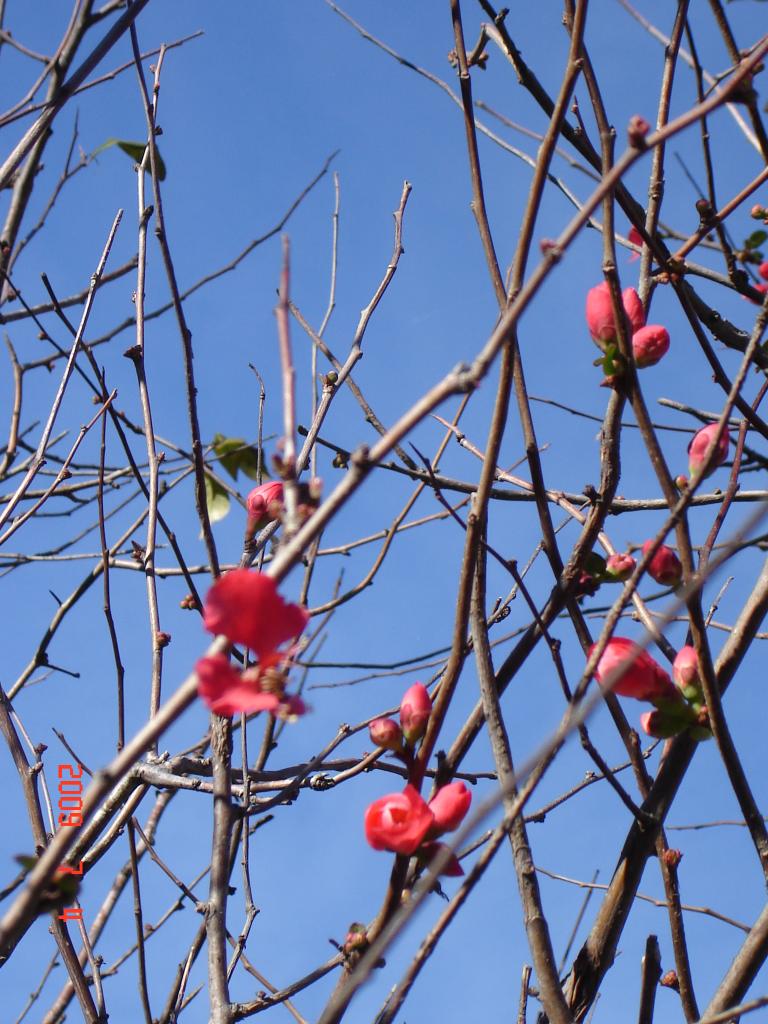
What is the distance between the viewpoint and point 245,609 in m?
0.72

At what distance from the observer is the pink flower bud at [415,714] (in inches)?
43.8

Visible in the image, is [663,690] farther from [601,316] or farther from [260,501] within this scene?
[260,501]

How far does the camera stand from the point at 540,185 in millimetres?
893

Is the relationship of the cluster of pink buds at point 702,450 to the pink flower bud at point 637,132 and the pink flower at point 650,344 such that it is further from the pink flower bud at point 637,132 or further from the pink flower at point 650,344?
the pink flower bud at point 637,132

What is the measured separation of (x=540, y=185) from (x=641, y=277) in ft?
1.71

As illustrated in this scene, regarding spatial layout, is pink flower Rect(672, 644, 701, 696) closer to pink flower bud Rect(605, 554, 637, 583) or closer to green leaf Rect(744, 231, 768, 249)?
pink flower bud Rect(605, 554, 637, 583)

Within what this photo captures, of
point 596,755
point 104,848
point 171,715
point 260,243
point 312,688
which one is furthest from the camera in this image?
point 260,243

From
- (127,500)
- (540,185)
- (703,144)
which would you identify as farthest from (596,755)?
(127,500)

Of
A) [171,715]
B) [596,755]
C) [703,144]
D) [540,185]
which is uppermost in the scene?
[703,144]

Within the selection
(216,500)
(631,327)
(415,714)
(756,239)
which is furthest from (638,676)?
(216,500)

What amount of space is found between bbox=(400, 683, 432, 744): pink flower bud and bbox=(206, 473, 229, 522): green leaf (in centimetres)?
118

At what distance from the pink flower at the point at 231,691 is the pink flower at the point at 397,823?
246 mm

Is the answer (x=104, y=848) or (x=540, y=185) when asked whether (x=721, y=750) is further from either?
(x=104, y=848)

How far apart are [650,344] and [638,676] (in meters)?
0.45
